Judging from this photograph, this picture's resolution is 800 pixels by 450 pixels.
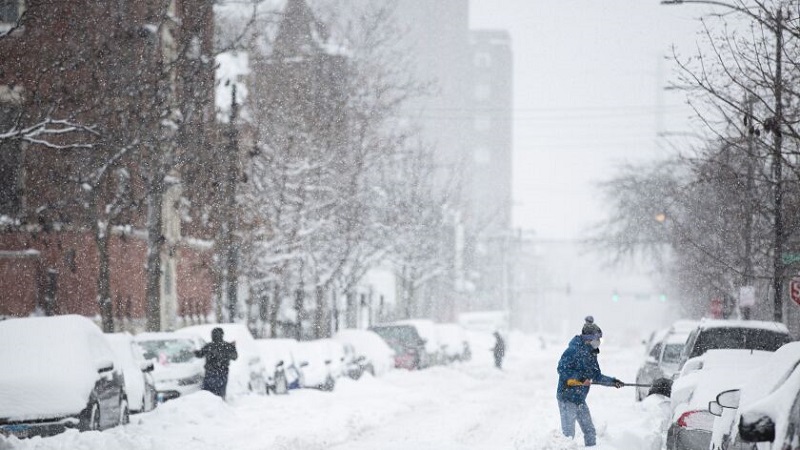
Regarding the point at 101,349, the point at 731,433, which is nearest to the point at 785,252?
the point at 101,349

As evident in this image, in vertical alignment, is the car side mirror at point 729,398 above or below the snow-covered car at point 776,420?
below

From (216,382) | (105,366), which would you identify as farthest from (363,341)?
(105,366)

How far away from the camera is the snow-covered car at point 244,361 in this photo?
25750mm

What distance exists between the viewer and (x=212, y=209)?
30.5 metres

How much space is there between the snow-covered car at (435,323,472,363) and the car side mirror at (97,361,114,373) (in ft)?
110

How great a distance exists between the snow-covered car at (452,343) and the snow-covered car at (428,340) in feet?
3.06

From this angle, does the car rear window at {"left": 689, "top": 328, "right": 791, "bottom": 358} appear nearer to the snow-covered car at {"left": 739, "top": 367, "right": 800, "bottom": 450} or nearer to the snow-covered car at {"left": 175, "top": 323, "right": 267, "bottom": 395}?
the snow-covered car at {"left": 175, "top": 323, "right": 267, "bottom": 395}

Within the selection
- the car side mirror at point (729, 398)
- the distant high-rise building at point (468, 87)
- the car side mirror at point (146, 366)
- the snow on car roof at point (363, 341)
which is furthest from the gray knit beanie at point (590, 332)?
the distant high-rise building at point (468, 87)

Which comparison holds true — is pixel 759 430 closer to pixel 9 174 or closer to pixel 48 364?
pixel 48 364

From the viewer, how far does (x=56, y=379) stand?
51.6 ft

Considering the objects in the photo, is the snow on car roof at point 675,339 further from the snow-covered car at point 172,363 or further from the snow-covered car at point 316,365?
the snow-covered car at point 172,363

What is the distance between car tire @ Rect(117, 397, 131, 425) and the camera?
17.9 meters

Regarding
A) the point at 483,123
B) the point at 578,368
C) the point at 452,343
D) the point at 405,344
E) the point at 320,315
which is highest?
the point at 483,123

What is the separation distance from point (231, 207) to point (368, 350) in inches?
355
